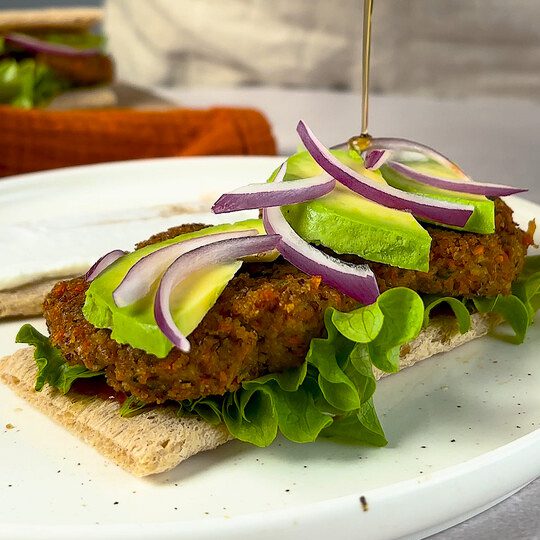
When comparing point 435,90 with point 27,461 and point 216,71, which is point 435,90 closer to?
point 216,71

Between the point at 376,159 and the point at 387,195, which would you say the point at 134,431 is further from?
the point at 376,159

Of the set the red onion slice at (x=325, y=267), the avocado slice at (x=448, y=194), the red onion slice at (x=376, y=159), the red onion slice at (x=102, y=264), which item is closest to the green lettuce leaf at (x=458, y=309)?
the avocado slice at (x=448, y=194)

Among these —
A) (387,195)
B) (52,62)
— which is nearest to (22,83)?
(52,62)

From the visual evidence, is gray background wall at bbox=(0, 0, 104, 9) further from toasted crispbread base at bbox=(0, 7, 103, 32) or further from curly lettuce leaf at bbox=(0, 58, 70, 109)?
curly lettuce leaf at bbox=(0, 58, 70, 109)

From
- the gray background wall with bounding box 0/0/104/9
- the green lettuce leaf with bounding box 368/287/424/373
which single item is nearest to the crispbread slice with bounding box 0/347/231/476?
the green lettuce leaf with bounding box 368/287/424/373

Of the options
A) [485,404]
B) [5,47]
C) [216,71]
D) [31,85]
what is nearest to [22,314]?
[485,404]

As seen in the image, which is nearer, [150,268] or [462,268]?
[150,268]

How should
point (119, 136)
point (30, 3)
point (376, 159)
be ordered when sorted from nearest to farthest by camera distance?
point (376, 159)
point (119, 136)
point (30, 3)
